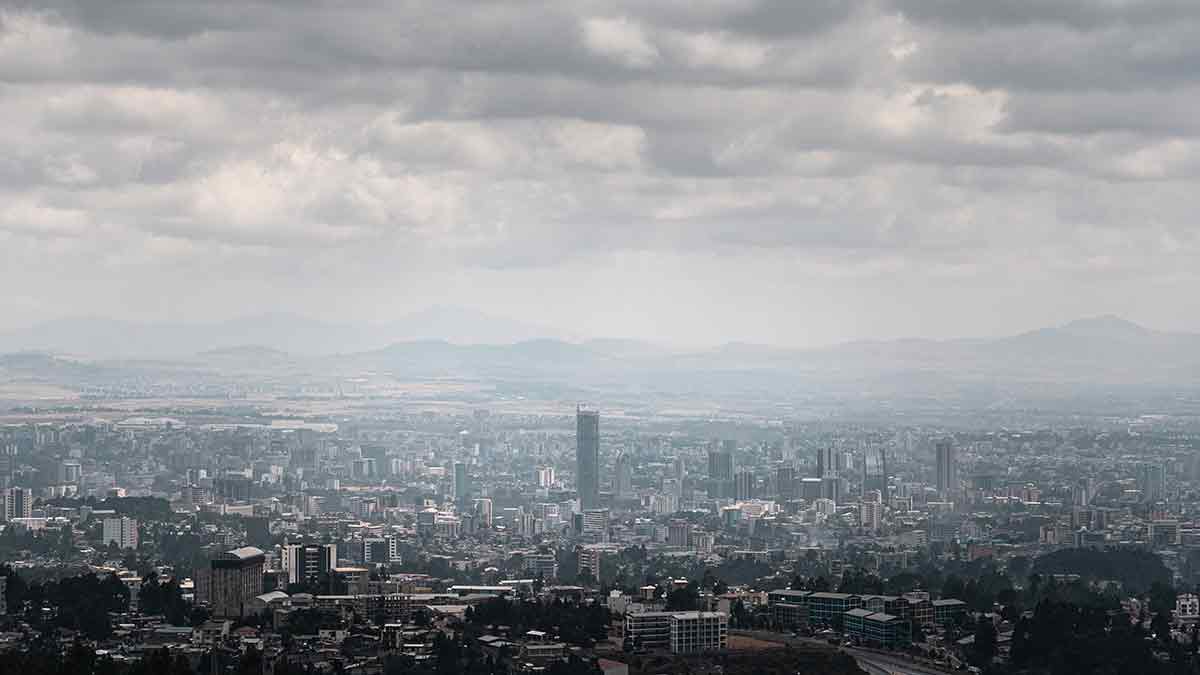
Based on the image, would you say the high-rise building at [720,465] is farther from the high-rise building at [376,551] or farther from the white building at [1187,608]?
A: the white building at [1187,608]

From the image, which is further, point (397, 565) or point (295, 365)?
point (295, 365)

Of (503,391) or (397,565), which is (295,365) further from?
(397,565)

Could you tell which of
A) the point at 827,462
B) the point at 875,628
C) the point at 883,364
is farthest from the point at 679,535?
the point at 883,364

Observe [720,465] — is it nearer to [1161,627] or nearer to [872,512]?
[872,512]

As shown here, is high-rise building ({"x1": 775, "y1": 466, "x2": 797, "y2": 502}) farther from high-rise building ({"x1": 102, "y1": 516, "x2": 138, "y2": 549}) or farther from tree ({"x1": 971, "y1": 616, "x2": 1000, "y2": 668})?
tree ({"x1": 971, "y1": 616, "x2": 1000, "y2": 668})

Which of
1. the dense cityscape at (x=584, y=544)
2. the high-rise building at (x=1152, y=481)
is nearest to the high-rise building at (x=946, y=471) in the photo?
the dense cityscape at (x=584, y=544)

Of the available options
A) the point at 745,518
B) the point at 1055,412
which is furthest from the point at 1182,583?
the point at 1055,412
